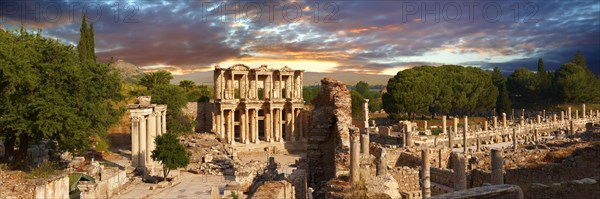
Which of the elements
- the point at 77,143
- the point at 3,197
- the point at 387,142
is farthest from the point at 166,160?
the point at 387,142

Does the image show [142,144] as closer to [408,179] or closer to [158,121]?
[158,121]

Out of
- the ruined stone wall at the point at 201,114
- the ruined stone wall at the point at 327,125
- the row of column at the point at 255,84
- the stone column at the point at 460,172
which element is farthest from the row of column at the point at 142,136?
the ruined stone wall at the point at 201,114

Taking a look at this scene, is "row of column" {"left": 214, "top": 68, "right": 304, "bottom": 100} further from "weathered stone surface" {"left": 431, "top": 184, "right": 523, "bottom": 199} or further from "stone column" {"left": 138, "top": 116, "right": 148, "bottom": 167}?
"weathered stone surface" {"left": 431, "top": 184, "right": 523, "bottom": 199}

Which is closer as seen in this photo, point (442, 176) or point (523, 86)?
point (442, 176)

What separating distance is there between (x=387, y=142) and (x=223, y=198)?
27753 mm

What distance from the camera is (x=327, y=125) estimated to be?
22359 millimetres

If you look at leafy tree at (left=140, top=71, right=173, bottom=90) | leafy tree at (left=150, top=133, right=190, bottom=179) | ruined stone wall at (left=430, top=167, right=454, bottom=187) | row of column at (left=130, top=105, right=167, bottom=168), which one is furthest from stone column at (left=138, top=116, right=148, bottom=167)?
leafy tree at (left=140, top=71, right=173, bottom=90)

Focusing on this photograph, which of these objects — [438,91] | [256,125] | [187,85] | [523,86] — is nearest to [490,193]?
[256,125]

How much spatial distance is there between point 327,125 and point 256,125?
30.0 meters

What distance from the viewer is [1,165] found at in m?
22.6

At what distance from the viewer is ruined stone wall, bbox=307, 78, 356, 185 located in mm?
21469

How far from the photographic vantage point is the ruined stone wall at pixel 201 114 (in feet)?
176

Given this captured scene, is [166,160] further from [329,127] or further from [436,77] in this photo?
[436,77]

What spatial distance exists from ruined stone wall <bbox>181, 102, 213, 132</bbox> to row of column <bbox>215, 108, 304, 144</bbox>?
311 centimetres
